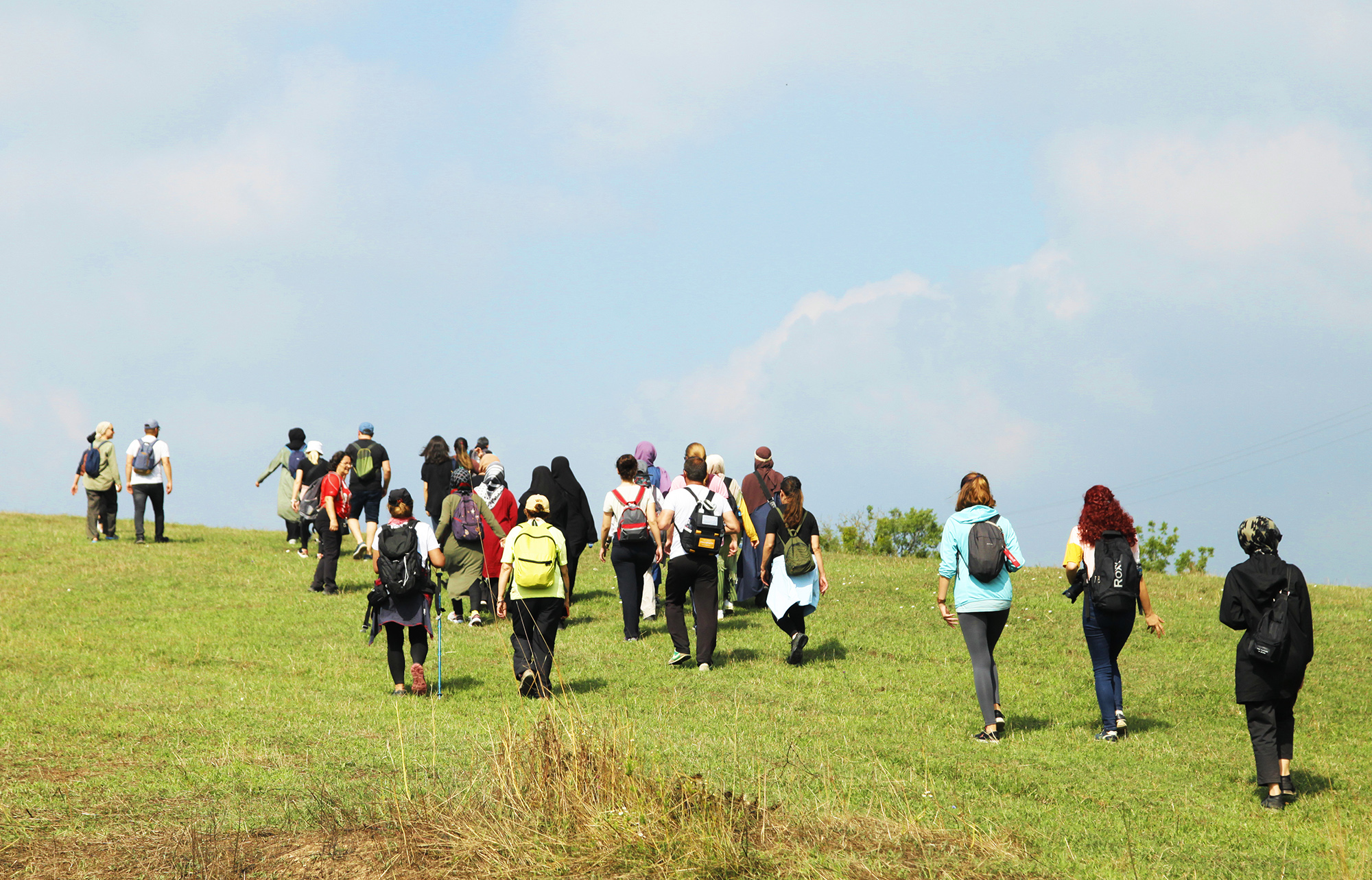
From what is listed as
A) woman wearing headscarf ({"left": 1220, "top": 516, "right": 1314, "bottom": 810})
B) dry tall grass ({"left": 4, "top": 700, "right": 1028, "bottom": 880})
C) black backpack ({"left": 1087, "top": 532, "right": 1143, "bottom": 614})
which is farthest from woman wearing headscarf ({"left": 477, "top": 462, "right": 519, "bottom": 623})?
woman wearing headscarf ({"left": 1220, "top": 516, "right": 1314, "bottom": 810})

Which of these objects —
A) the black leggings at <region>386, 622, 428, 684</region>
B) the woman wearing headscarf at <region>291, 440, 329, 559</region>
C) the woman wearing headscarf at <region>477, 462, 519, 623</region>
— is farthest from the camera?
the woman wearing headscarf at <region>291, 440, 329, 559</region>

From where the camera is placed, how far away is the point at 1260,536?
322 inches

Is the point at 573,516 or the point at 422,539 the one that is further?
the point at 573,516

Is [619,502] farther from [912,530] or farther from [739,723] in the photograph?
[912,530]

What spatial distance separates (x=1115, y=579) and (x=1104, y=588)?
12cm

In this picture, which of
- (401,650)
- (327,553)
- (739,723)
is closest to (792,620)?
(739,723)

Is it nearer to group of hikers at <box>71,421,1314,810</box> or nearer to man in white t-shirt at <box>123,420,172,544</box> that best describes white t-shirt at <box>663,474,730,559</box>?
group of hikers at <box>71,421,1314,810</box>

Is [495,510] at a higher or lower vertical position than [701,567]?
higher

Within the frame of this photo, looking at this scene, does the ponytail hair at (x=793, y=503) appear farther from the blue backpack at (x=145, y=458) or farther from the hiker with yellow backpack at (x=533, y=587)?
the blue backpack at (x=145, y=458)

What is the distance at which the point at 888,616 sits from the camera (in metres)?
16.4

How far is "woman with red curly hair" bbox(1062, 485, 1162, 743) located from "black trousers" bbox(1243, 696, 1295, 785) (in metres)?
1.54

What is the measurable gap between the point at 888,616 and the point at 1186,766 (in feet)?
23.9

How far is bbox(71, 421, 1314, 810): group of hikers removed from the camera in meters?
8.17

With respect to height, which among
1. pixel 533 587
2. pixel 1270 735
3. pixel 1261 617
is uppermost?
pixel 533 587
